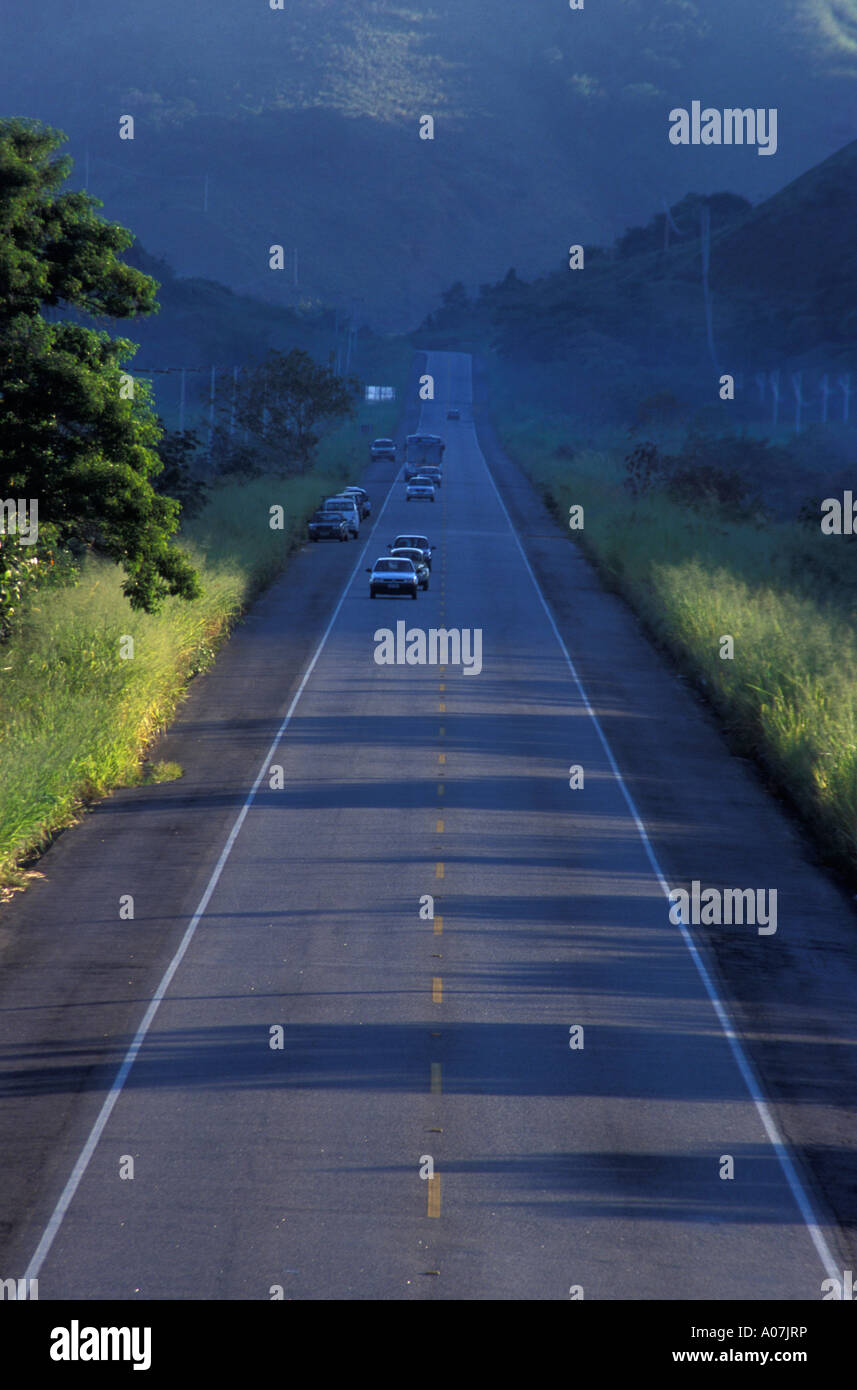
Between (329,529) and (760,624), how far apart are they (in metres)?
31.9

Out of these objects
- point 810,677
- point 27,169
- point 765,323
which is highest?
point 765,323

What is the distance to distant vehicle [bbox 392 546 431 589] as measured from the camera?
53344 millimetres

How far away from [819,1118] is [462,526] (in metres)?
58.7

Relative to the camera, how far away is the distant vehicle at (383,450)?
109 metres

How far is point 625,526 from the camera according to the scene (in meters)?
61.3

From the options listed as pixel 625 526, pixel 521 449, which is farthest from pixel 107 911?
pixel 521 449

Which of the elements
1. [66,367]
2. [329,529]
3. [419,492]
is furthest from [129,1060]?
[419,492]

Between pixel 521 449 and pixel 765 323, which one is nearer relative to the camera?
pixel 521 449

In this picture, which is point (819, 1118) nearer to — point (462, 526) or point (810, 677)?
point (810, 677)

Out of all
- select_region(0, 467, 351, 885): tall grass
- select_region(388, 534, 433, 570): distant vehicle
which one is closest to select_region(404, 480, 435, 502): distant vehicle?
select_region(388, 534, 433, 570): distant vehicle

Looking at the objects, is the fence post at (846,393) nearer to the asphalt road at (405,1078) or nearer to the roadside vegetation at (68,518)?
the roadside vegetation at (68,518)

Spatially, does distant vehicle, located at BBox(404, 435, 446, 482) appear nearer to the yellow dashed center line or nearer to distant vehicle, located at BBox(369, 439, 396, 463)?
distant vehicle, located at BBox(369, 439, 396, 463)

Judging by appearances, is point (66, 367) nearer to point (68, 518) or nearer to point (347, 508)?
point (68, 518)

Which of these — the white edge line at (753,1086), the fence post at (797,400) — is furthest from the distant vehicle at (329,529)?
the fence post at (797,400)
